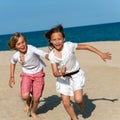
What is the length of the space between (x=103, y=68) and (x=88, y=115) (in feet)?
19.6

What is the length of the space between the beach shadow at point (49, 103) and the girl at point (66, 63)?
1.39m

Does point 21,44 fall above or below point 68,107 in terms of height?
above

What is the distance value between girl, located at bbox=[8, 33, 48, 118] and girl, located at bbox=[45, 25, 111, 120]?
68cm

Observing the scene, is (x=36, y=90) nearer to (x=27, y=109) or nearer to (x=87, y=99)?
(x=27, y=109)

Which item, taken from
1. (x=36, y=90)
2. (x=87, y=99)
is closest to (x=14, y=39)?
(x=36, y=90)

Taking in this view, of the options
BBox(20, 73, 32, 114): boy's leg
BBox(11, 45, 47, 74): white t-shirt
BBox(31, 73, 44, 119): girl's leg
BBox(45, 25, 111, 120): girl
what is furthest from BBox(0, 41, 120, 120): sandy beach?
BBox(11, 45, 47, 74): white t-shirt

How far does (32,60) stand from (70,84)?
3.19 feet

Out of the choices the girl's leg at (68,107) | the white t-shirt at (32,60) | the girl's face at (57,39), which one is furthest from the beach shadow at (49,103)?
the girl's face at (57,39)

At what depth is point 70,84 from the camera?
7.78 m

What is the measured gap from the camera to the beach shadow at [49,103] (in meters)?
9.12

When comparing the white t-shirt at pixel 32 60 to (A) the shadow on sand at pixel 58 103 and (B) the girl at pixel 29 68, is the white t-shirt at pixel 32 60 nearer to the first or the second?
(B) the girl at pixel 29 68

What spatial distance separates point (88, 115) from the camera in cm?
830

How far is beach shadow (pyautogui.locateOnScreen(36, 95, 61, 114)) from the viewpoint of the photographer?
29.9ft

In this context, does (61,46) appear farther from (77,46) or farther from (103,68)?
(103,68)
